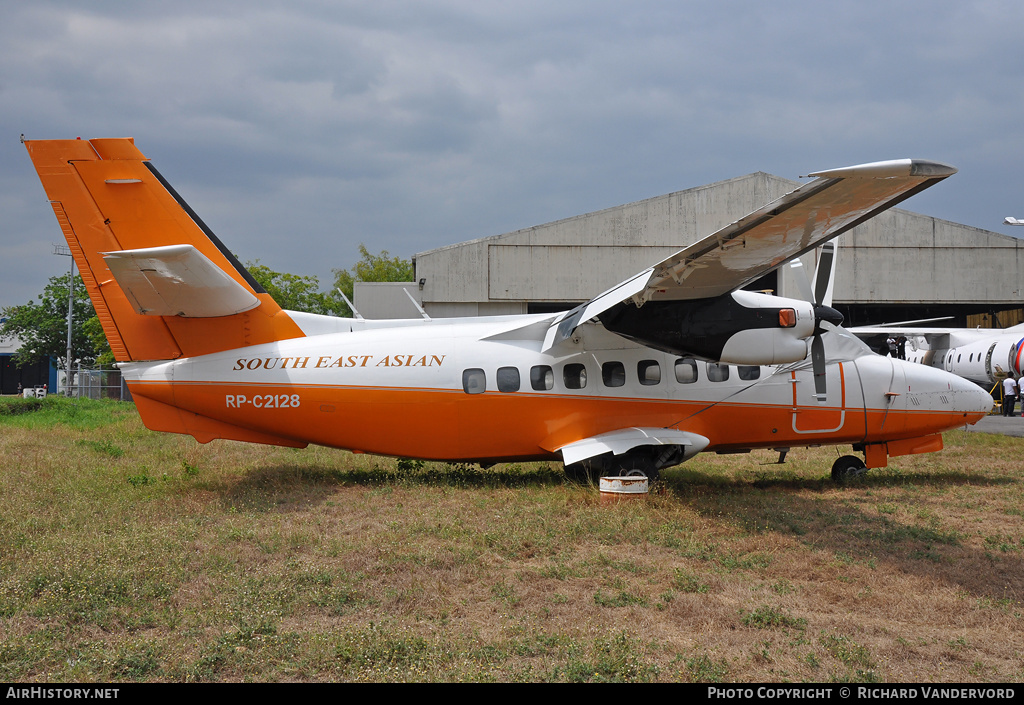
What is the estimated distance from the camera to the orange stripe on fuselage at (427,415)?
33.8 ft

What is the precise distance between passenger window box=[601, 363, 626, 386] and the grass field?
166 cm

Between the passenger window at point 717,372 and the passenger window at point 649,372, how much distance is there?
2.77 feet

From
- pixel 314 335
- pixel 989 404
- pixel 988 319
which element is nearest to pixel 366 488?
pixel 314 335

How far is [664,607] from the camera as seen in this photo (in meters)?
5.79

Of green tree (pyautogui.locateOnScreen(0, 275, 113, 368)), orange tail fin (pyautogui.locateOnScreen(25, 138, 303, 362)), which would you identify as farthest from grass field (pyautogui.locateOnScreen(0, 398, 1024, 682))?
green tree (pyautogui.locateOnScreen(0, 275, 113, 368))

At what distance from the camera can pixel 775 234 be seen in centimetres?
771

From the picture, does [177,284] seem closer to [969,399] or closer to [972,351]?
[969,399]

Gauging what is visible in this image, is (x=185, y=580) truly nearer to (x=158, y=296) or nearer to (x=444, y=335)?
(x=158, y=296)

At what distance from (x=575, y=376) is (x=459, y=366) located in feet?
5.90

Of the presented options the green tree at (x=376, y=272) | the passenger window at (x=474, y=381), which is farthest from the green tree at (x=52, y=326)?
the passenger window at (x=474, y=381)

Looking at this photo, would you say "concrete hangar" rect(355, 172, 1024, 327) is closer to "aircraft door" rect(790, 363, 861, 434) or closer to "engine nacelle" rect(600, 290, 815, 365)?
"aircraft door" rect(790, 363, 861, 434)

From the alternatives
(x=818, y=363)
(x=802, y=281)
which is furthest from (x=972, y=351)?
(x=818, y=363)

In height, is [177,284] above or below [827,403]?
above

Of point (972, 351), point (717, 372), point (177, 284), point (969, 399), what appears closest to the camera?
point (177, 284)
